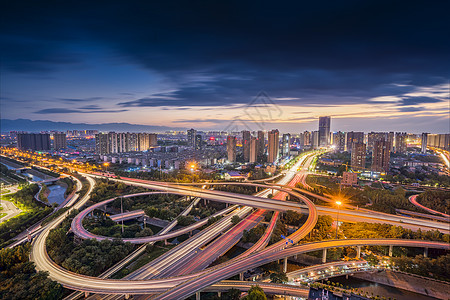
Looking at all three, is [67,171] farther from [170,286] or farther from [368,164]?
[368,164]

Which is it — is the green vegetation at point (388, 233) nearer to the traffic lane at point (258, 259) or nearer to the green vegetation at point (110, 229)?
the traffic lane at point (258, 259)

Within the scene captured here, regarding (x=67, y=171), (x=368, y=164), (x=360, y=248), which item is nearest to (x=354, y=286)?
(x=360, y=248)

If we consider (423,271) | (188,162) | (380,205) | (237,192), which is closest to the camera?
(423,271)

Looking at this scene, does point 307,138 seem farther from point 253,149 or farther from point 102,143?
point 102,143

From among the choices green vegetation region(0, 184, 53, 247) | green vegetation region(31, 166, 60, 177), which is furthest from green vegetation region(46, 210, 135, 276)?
green vegetation region(31, 166, 60, 177)

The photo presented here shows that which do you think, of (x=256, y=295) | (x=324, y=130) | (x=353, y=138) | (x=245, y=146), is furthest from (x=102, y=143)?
(x=324, y=130)

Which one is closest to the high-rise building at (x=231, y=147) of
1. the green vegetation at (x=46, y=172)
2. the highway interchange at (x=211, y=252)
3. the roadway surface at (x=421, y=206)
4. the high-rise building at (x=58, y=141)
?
the highway interchange at (x=211, y=252)
